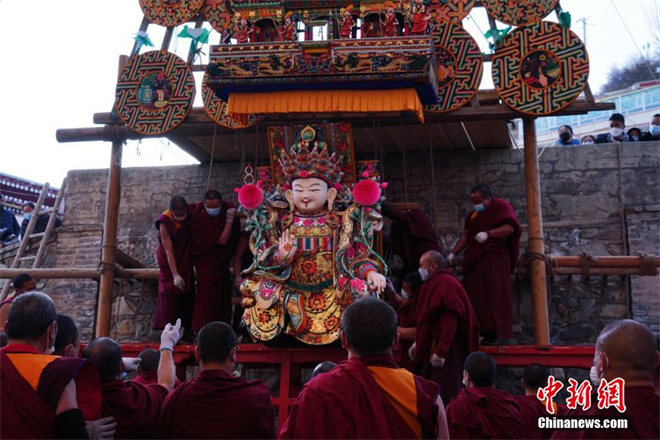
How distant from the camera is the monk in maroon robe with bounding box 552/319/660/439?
8.53ft

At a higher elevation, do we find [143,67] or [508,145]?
[143,67]

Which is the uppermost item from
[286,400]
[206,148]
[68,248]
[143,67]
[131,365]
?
[143,67]

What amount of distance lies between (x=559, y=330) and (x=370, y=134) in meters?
2.90

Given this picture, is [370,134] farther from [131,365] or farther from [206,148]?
[131,365]

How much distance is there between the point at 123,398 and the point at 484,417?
6.61 feet

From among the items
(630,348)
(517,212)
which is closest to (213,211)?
(517,212)

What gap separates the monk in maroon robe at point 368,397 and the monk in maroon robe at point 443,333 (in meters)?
2.66

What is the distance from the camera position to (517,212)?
8117 mm

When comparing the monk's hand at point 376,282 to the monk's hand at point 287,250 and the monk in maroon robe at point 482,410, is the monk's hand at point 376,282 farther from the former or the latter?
the monk in maroon robe at point 482,410

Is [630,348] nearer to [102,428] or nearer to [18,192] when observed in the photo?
[102,428]

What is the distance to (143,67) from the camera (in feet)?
25.6

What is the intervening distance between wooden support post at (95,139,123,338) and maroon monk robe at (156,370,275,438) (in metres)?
4.44

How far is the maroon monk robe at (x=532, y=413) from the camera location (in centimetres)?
437

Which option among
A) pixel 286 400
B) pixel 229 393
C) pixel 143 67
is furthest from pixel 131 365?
pixel 143 67
